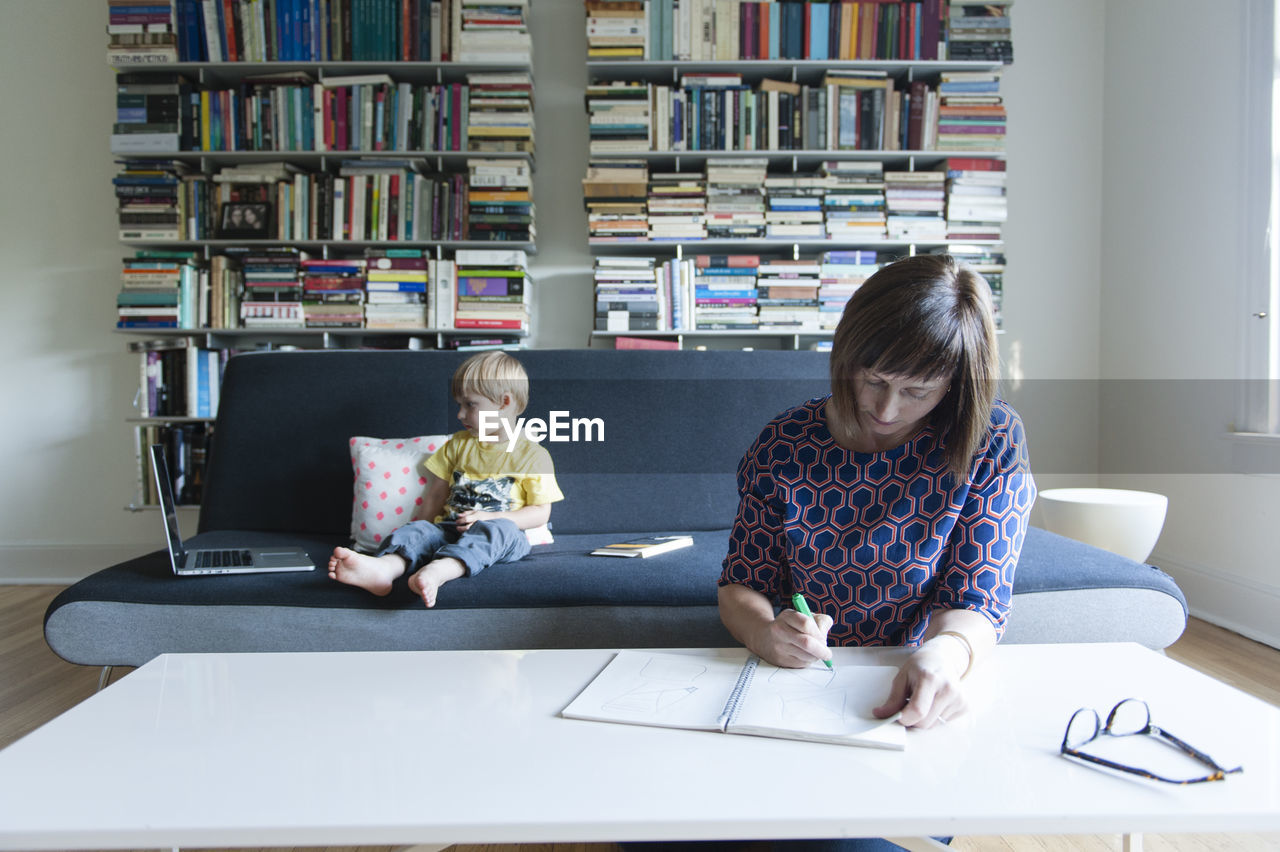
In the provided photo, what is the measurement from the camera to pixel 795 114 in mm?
3232

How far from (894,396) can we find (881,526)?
0.19 metres

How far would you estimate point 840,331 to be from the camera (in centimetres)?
91

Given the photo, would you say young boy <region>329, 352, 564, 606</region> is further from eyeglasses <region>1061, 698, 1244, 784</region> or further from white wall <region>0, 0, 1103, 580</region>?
white wall <region>0, 0, 1103, 580</region>

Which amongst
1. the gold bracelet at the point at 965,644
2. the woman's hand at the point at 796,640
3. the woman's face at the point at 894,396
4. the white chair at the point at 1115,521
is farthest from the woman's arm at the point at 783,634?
the white chair at the point at 1115,521

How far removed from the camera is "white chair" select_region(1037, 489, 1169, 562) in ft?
7.34

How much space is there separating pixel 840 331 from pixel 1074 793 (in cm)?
51

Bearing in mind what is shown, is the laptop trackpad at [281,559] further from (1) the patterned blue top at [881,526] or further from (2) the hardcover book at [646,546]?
(1) the patterned blue top at [881,526]

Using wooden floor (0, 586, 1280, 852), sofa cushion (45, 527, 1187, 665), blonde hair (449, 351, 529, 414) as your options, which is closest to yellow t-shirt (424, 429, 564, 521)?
blonde hair (449, 351, 529, 414)

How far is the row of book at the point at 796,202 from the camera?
3.23 meters

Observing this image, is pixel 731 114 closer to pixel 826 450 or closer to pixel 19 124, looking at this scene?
pixel 826 450

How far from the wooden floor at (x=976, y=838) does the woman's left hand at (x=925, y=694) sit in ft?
2.96

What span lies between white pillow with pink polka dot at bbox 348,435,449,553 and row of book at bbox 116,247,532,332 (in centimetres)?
127

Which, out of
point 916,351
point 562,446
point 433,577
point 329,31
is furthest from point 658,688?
point 329,31

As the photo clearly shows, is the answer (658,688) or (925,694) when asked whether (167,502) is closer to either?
(658,688)
